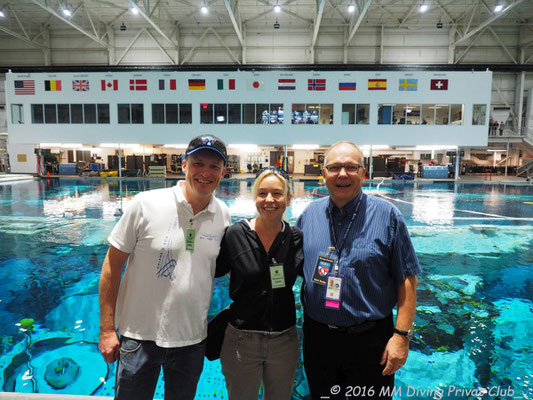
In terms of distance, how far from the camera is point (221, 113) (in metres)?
25.3

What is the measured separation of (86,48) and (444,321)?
34386 millimetres

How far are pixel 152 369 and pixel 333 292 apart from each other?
1.07 meters

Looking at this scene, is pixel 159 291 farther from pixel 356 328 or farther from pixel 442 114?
pixel 442 114

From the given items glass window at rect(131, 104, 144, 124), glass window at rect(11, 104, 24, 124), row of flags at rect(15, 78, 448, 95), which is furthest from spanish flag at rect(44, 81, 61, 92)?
glass window at rect(131, 104, 144, 124)

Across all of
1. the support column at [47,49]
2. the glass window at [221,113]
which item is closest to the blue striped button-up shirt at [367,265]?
the glass window at [221,113]

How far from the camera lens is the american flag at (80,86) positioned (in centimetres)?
2523

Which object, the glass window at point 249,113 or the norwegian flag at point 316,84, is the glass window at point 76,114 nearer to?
the glass window at point 249,113

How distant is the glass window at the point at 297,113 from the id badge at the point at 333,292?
24.3 meters

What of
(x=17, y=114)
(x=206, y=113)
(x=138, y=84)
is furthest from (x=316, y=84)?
(x=17, y=114)

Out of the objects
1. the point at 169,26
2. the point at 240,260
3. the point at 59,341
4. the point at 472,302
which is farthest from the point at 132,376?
the point at 169,26

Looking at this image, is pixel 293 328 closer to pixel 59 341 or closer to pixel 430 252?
pixel 59 341

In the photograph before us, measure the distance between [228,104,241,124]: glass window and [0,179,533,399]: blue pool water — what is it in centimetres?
1748

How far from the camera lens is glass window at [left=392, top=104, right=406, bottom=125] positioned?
81.7ft

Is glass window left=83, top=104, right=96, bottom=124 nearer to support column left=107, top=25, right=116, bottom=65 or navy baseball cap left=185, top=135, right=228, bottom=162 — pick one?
support column left=107, top=25, right=116, bottom=65
